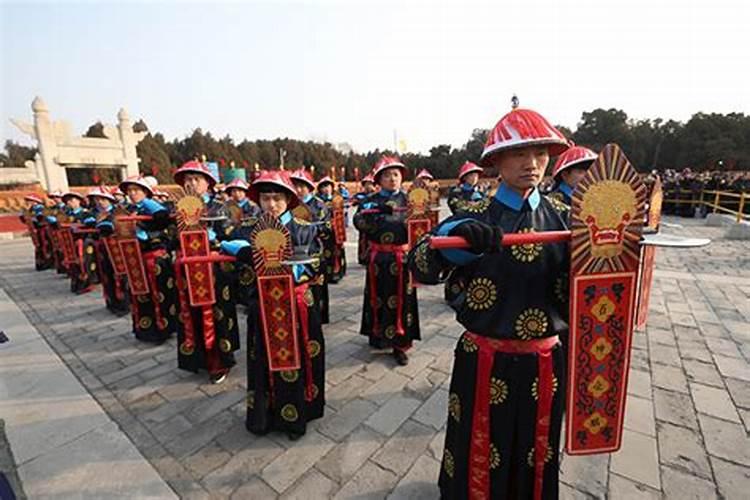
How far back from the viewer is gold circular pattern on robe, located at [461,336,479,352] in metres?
1.74

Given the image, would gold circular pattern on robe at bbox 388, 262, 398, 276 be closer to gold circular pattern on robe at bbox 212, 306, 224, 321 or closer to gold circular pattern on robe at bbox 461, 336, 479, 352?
gold circular pattern on robe at bbox 212, 306, 224, 321

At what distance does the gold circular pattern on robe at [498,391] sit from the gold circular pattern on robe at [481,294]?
37 centimetres

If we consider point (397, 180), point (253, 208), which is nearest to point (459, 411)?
point (397, 180)

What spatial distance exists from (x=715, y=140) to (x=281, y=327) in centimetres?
4528

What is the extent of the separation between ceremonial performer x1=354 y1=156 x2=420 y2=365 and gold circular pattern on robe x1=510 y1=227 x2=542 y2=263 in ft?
8.55

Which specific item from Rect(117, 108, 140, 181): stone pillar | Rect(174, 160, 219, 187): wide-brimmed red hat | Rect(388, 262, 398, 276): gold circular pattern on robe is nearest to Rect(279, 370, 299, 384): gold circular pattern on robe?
Rect(388, 262, 398, 276): gold circular pattern on robe

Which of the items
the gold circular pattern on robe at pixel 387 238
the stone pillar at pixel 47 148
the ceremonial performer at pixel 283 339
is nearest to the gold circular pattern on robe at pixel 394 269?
the gold circular pattern on robe at pixel 387 238

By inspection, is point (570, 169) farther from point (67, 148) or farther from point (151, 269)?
point (67, 148)

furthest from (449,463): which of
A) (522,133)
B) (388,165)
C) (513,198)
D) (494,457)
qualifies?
(388,165)

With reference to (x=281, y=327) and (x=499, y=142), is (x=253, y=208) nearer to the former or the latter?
(x=281, y=327)

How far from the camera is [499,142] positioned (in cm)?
149

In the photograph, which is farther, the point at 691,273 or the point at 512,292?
the point at 691,273

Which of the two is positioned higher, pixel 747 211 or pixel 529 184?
pixel 529 184

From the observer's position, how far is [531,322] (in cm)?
159
